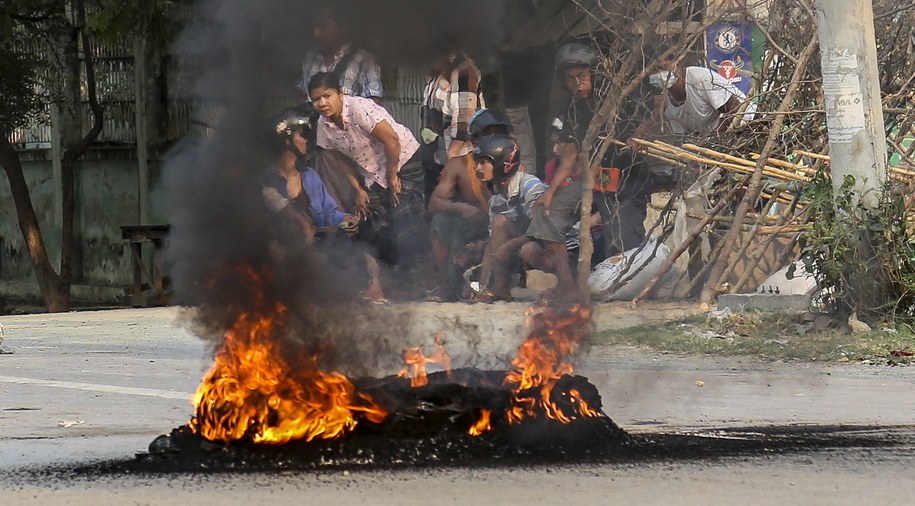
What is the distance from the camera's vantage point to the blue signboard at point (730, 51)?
13516 millimetres

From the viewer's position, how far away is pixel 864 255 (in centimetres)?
1001

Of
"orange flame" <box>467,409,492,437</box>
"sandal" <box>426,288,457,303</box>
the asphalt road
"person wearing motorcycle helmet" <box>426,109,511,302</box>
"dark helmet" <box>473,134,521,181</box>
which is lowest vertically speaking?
the asphalt road

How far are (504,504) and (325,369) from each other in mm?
1411

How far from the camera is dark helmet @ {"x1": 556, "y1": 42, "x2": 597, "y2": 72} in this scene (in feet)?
29.0

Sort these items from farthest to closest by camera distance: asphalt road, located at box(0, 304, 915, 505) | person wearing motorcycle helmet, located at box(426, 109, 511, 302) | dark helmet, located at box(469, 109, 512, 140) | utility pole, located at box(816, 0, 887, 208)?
utility pole, located at box(816, 0, 887, 208), person wearing motorcycle helmet, located at box(426, 109, 511, 302), dark helmet, located at box(469, 109, 512, 140), asphalt road, located at box(0, 304, 915, 505)

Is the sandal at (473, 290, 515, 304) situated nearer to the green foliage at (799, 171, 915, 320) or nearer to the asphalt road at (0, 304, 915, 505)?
the asphalt road at (0, 304, 915, 505)

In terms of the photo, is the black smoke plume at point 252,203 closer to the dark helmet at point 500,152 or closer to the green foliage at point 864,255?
the dark helmet at point 500,152

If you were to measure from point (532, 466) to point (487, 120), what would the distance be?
3126 mm

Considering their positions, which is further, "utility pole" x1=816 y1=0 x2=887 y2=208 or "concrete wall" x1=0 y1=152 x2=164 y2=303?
"concrete wall" x1=0 y1=152 x2=164 y2=303

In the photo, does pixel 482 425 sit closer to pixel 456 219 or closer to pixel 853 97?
pixel 456 219

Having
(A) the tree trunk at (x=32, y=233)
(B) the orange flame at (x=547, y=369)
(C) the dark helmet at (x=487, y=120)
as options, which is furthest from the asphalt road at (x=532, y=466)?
(A) the tree trunk at (x=32, y=233)

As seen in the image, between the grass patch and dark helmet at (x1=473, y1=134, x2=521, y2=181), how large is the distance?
134 cm

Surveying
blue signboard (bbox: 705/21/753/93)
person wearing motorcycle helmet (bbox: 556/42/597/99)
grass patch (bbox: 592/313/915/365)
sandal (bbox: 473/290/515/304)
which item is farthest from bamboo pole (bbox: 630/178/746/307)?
person wearing motorcycle helmet (bbox: 556/42/597/99)

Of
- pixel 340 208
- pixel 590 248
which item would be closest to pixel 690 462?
pixel 340 208
